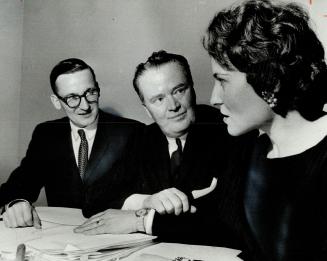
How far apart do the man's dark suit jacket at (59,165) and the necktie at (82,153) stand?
16 millimetres

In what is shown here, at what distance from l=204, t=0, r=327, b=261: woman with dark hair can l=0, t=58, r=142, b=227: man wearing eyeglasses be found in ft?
1.48

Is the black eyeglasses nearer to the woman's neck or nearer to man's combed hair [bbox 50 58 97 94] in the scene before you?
man's combed hair [bbox 50 58 97 94]

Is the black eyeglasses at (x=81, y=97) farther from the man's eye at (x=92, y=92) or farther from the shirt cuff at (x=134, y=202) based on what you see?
the shirt cuff at (x=134, y=202)

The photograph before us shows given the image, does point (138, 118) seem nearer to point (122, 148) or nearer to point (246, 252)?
point (122, 148)

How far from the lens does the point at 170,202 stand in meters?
1.10

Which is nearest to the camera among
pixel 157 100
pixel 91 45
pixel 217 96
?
pixel 217 96

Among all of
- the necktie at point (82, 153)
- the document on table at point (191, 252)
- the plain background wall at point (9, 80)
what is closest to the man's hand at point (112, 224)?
the document on table at point (191, 252)

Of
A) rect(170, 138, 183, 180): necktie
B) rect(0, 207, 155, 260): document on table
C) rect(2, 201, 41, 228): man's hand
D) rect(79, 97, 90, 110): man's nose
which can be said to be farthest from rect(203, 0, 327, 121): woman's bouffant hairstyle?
rect(2, 201, 41, 228): man's hand

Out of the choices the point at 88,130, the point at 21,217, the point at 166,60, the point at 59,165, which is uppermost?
the point at 166,60

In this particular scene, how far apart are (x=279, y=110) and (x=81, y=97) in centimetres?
69

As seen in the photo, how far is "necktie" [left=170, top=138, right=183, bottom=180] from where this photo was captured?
121 centimetres

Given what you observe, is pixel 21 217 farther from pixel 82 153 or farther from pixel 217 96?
pixel 217 96

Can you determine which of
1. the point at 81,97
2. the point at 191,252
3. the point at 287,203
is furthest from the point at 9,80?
the point at 287,203

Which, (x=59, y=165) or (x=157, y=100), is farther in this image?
(x=59, y=165)
